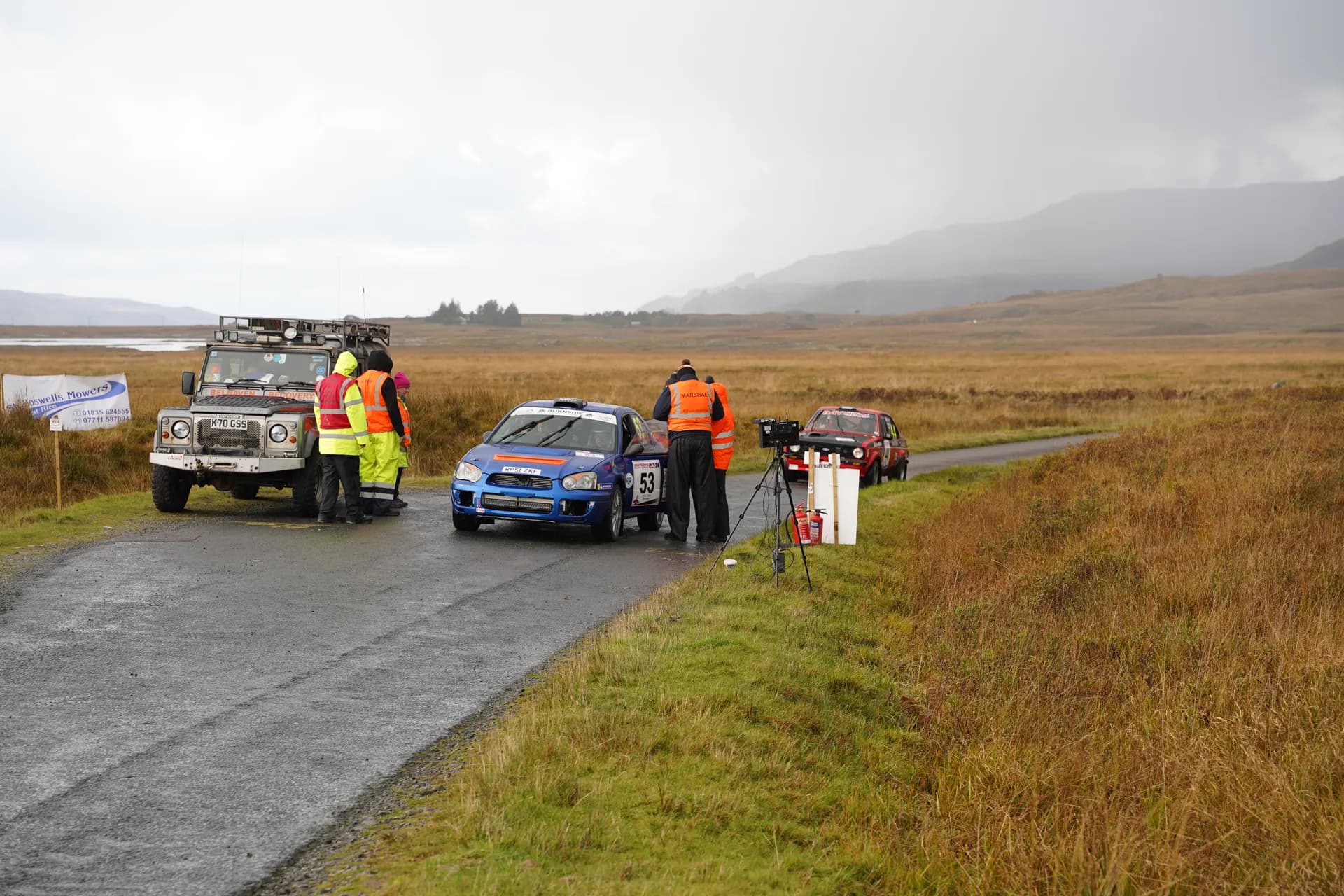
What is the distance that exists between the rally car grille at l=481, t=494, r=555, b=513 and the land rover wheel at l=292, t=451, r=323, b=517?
254 centimetres

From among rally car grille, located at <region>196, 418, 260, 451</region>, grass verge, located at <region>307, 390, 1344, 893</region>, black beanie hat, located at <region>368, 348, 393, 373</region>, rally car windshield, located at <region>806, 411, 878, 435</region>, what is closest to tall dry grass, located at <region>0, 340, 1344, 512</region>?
rally car windshield, located at <region>806, 411, 878, 435</region>

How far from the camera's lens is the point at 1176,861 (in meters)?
4.93

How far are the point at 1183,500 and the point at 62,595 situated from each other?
12.6 meters

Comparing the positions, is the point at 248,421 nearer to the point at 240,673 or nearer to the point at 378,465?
the point at 378,465

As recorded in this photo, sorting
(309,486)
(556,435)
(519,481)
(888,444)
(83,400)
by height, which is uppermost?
(83,400)

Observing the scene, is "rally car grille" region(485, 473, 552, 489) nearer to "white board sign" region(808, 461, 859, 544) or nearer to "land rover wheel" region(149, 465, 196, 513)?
"white board sign" region(808, 461, 859, 544)

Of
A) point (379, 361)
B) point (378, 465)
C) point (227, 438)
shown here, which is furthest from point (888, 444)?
point (227, 438)

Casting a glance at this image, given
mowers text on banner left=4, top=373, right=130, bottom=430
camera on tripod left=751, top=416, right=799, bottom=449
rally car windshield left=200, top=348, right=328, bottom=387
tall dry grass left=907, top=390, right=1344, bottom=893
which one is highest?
rally car windshield left=200, top=348, right=328, bottom=387

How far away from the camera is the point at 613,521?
1501cm

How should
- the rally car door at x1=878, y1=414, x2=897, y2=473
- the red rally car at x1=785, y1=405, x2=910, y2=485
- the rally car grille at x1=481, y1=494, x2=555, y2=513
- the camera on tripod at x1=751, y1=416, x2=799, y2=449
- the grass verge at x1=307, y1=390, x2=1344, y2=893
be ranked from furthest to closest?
the rally car door at x1=878, y1=414, x2=897, y2=473
the red rally car at x1=785, y1=405, x2=910, y2=485
the rally car grille at x1=481, y1=494, x2=555, y2=513
the camera on tripod at x1=751, y1=416, x2=799, y2=449
the grass verge at x1=307, y1=390, x2=1344, y2=893

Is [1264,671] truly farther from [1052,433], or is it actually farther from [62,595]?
[1052,433]

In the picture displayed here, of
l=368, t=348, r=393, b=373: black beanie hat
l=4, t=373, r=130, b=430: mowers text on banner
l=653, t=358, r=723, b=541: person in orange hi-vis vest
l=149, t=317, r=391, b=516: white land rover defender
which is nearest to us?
l=653, t=358, r=723, b=541: person in orange hi-vis vest

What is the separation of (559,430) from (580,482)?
1.42m

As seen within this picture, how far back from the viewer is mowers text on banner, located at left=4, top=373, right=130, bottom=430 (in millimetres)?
22031
